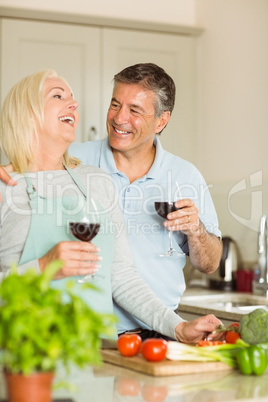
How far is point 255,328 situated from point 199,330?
20cm

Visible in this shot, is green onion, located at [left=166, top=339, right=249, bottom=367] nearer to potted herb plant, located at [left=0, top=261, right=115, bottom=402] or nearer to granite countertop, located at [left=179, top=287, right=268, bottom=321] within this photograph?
potted herb plant, located at [left=0, top=261, right=115, bottom=402]

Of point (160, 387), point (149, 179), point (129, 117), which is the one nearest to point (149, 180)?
point (149, 179)

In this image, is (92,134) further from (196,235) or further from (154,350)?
(154,350)

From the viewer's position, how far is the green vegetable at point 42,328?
107 centimetres

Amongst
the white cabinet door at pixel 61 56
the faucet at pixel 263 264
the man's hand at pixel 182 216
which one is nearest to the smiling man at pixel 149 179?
the man's hand at pixel 182 216

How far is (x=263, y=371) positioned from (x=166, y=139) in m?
2.62

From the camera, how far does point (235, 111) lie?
3910mm

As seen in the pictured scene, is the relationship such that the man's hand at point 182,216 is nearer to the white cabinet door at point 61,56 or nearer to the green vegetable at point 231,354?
the green vegetable at point 231,354

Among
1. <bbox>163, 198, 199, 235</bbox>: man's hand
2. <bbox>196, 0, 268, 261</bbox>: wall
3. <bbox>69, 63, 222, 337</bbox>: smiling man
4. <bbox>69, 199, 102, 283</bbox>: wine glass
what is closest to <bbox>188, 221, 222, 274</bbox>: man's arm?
<bbox>69, 63, 222, 337</bbox>: smiling man

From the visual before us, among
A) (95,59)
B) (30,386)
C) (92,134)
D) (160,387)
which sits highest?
(95,59)

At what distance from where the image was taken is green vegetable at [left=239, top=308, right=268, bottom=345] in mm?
1739

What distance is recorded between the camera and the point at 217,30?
4.07 m

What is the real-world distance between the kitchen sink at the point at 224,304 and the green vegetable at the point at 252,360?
1374 millimetres

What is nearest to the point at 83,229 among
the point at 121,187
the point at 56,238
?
the point at 56,238
